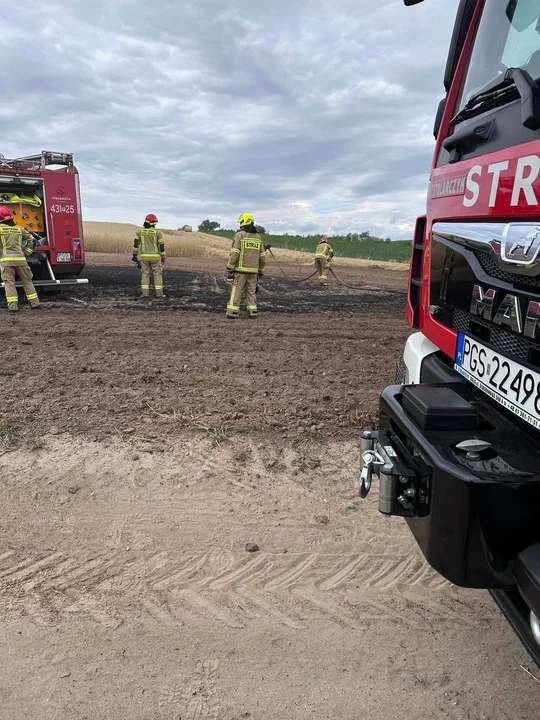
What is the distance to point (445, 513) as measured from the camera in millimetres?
1546

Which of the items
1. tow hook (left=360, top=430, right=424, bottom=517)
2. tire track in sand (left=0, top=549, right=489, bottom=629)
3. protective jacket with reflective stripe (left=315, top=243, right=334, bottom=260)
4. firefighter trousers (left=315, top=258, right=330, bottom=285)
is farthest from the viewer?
protective jacket with reflective stripe (left=315, top=243, right=334, bottom=260)

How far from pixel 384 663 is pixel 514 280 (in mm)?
1690

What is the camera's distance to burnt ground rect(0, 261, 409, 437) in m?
4.50

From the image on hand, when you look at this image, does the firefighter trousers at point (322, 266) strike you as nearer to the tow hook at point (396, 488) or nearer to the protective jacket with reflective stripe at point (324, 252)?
the protective jacket with reflective stripe at point (324, 252)

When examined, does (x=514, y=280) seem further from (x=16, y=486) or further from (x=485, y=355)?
(x=16, y=486)

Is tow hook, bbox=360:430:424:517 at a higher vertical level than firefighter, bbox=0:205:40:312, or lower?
lower

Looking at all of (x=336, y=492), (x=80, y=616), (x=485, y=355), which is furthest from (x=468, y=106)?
(x=80, y=616)

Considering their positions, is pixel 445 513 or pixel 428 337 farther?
pixel 428 337

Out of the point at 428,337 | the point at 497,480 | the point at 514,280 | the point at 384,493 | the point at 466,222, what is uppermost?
the point at 466,222

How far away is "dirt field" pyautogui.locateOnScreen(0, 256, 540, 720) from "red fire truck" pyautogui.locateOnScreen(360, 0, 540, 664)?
0.71m

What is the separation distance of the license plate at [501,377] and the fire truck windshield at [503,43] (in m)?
1.01

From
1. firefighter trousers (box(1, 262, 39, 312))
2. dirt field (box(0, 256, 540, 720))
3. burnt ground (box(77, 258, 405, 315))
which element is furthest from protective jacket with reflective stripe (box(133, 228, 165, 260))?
dirt field (box(0, 256, 540, 720))

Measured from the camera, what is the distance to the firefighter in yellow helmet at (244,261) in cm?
916

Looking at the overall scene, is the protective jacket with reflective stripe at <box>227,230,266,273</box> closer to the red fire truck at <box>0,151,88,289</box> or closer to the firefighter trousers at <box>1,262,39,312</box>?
the firefighter trousers at <box>1,262,39,312</box>
